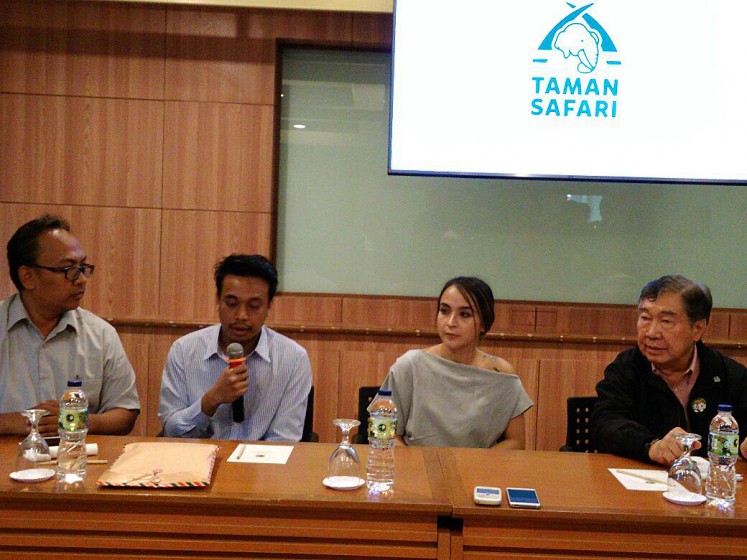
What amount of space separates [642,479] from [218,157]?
3.18 meters

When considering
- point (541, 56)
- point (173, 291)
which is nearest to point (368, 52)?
point (541, 56)

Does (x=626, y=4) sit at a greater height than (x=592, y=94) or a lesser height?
greater

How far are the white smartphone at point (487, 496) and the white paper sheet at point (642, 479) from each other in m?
0.44

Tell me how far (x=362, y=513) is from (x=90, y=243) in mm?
3223

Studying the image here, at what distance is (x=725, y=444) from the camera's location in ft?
6.42

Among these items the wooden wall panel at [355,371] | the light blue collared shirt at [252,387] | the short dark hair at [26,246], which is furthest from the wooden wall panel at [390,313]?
Answer: the short dark hair at [26,246]

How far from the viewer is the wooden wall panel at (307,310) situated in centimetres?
448

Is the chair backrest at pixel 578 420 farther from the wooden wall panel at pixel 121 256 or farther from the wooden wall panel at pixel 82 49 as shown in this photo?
the wooden wall panel at pixel 82 49

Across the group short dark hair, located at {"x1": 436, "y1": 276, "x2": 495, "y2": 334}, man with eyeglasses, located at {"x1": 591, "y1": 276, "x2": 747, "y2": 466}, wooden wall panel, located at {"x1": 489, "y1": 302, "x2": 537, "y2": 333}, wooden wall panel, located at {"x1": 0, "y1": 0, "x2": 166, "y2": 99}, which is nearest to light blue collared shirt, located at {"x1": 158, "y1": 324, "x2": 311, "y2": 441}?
short dark hair, located at {"x1": 436, "y1": 276, "x2": 495, "y2": 334}

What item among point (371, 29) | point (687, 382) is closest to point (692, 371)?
point (687, 382)

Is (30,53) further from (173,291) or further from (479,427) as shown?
(479,427)

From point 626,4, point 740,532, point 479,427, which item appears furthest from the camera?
point 626,4

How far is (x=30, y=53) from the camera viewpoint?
437 cm

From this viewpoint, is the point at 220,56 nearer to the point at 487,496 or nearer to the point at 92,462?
the point at 92,462
